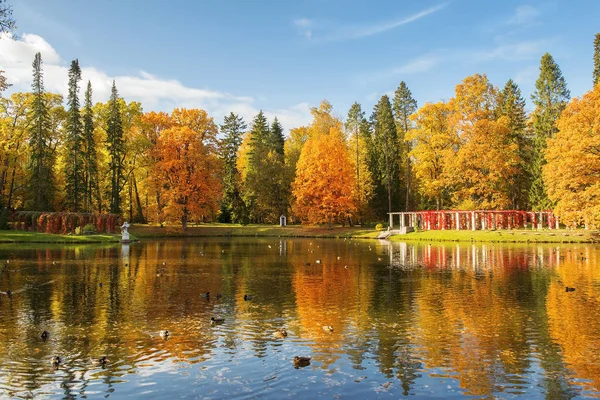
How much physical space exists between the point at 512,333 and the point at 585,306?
5887 millimetres

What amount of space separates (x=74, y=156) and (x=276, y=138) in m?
37.9

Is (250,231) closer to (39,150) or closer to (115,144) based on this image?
(115,144)

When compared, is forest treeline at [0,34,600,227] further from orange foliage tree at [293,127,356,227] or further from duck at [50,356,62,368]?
duck at [50,356,62,368]

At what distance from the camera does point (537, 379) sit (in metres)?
11.8

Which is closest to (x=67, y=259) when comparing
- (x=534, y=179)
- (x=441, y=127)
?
(x=441, y=127)

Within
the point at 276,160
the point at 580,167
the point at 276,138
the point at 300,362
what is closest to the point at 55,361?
the point at 300,362

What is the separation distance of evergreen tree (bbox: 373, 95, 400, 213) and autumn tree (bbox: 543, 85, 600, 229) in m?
40.5

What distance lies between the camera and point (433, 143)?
244 feet

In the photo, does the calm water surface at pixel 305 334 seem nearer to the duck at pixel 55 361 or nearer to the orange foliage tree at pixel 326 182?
the duck at pixel 55 361

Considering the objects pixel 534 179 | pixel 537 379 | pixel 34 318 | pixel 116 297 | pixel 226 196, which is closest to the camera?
pixel 537 379

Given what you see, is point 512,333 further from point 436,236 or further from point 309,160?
point 309,160

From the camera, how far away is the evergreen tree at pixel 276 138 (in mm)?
99625

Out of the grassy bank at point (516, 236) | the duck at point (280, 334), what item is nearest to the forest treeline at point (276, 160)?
the grassy bank at point (516, 236)

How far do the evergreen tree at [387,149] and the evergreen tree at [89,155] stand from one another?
48.5 m
